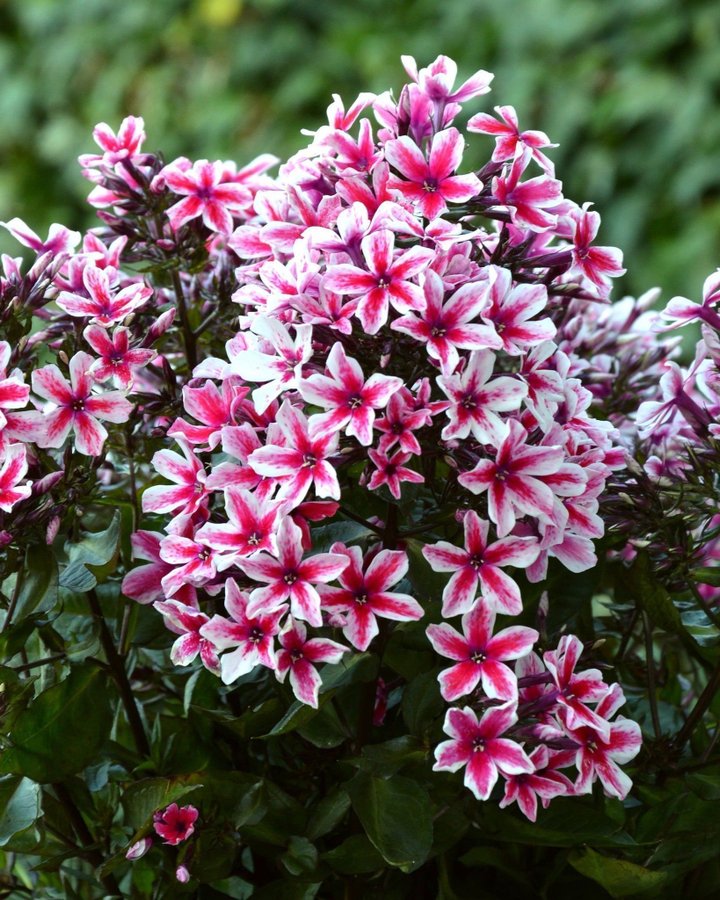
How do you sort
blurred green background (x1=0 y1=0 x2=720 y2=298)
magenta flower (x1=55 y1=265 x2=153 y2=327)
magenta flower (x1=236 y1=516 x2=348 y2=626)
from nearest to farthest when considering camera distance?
1. magenta flower (x1=236 y1=516 x2=348 y2=626)
2. magenta flower (x1=55 y1=265 x2=153 y2=327)
3. blurred green background (x1=0 y1=0 x2=720 y2=298)

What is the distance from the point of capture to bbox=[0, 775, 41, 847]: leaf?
0.61 meters

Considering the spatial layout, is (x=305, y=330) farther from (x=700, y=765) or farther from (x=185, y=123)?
(x=185, y=123)

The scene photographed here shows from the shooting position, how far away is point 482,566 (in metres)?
0.55

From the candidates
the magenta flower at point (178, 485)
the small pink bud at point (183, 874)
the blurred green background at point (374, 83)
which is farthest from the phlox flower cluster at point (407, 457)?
the blurred green background at point (374, 83)

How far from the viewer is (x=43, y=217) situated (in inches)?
118

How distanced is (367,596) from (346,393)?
9cm

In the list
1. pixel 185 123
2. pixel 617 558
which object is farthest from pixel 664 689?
pixel 185 123

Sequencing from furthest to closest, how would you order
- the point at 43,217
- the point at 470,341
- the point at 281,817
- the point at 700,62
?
the point at 43,217 < the point at 700,62 < the point at 281,817 < the point at 470,341

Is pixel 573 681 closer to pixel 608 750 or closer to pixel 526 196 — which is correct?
pixel 608 750

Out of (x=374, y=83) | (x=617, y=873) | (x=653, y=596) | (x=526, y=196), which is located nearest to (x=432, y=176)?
(x=526, y=196)

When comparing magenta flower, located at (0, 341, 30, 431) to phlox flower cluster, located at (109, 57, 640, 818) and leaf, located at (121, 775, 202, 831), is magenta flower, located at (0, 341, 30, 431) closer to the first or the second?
phlox flower cluster, located at (109, 57, 640, 818)

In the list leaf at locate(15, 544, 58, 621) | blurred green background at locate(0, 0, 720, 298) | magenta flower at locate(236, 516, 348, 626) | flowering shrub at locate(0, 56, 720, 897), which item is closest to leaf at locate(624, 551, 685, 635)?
flowering shrub at locate(0, 56, 720, 897)

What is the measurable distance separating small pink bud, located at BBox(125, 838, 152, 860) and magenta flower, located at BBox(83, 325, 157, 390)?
23 cm

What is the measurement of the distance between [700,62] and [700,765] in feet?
6.14
